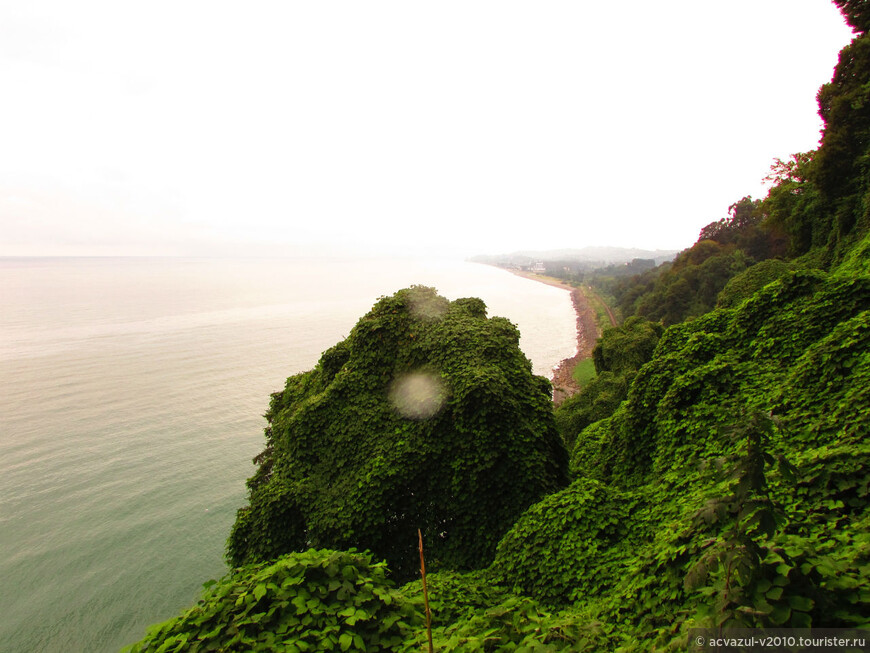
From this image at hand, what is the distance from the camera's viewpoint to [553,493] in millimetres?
9047

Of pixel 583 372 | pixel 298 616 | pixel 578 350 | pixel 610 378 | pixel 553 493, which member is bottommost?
pixel 578 350

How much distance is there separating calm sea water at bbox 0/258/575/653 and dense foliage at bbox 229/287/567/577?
10302mm

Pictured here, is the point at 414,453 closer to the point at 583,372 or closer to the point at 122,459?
the point at 122,459

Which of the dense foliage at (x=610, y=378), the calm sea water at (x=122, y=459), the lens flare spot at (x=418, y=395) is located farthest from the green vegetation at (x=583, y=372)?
the lens flare spot at (x=418, y=395)

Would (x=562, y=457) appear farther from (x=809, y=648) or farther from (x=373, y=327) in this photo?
(x=809, y=648)

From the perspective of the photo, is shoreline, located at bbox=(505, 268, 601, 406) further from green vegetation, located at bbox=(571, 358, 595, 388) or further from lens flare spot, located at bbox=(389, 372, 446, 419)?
lens flare spot, located at bbox=(389, 372, 446, 419)

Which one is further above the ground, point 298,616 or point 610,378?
point 298,616

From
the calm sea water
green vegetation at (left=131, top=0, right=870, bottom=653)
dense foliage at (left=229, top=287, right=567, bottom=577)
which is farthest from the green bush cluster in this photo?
the calm sea water

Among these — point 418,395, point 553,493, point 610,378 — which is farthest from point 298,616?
point 610,378

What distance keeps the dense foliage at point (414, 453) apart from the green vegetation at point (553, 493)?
0.14 ft

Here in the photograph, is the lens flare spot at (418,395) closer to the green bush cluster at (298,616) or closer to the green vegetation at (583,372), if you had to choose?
the green bush cluster at (298,616)

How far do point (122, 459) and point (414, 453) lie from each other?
78.9 feet

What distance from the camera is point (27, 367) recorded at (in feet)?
132

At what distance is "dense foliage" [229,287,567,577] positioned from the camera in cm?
924
